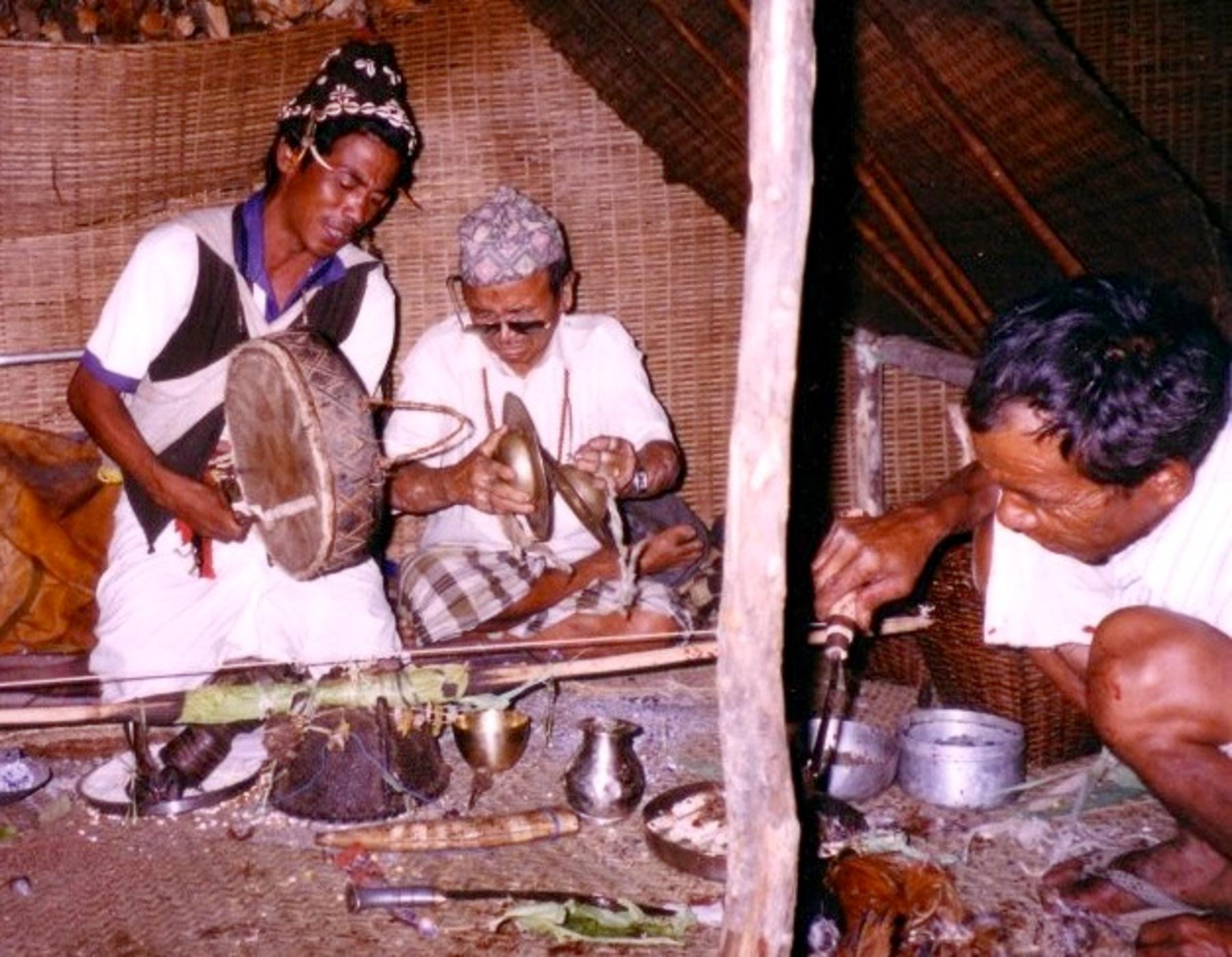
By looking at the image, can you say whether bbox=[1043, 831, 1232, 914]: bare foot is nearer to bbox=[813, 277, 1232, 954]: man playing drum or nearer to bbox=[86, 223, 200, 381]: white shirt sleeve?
bbox=[813, 277, 1232, 954]: man playing drum

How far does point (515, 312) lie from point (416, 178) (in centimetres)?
171

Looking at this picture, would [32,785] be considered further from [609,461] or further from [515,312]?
[515,312]

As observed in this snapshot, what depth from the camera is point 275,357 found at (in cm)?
323

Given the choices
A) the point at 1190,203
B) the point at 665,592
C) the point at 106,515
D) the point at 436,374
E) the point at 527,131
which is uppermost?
the point at 527,131

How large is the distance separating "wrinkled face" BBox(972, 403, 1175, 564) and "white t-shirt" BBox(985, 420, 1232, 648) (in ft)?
0.28

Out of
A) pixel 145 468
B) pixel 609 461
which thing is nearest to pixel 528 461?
pixel 609 461

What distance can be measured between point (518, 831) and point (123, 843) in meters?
1.26

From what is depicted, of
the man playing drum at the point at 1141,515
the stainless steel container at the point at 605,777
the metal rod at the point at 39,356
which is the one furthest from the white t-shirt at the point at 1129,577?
the metal rod at the point at 39,356

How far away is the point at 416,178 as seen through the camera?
18.8ft

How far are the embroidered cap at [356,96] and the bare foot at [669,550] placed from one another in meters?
1.96

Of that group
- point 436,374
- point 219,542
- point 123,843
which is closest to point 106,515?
point 219,542

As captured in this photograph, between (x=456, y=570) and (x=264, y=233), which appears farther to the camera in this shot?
(x=456, y=570)

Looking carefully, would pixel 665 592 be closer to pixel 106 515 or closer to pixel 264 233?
pixel 264 233

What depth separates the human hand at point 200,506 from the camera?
146 inches
